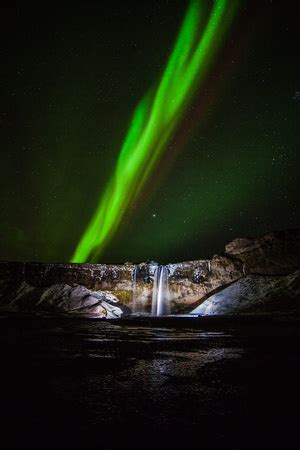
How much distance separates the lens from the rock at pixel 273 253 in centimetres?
6306

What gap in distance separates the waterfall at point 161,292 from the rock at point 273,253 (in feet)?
55.9

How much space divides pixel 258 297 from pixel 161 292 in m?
25.1

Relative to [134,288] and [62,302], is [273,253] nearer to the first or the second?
[134,288]

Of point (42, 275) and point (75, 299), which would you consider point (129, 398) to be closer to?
point (75, 299)

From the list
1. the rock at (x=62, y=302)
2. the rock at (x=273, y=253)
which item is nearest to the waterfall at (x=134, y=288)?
the rock at (x=62, y=302)

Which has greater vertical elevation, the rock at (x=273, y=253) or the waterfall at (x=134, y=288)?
the rock at (x=273, y=253)

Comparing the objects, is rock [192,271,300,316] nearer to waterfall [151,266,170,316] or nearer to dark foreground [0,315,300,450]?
waterfall [151,266,170,316]

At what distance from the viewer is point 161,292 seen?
234 feet

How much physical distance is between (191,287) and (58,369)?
65537mm

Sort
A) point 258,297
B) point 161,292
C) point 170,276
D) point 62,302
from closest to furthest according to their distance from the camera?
point 258,297, point 62,302, point 161,292, point 170,276

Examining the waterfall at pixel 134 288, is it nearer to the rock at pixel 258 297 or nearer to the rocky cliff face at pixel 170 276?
the rocky cliff face at pixel 170 276

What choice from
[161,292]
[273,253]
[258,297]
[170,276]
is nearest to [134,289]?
[161,292]

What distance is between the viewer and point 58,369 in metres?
6.66

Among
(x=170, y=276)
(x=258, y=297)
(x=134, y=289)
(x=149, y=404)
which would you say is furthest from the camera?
(x=134, y=289)
